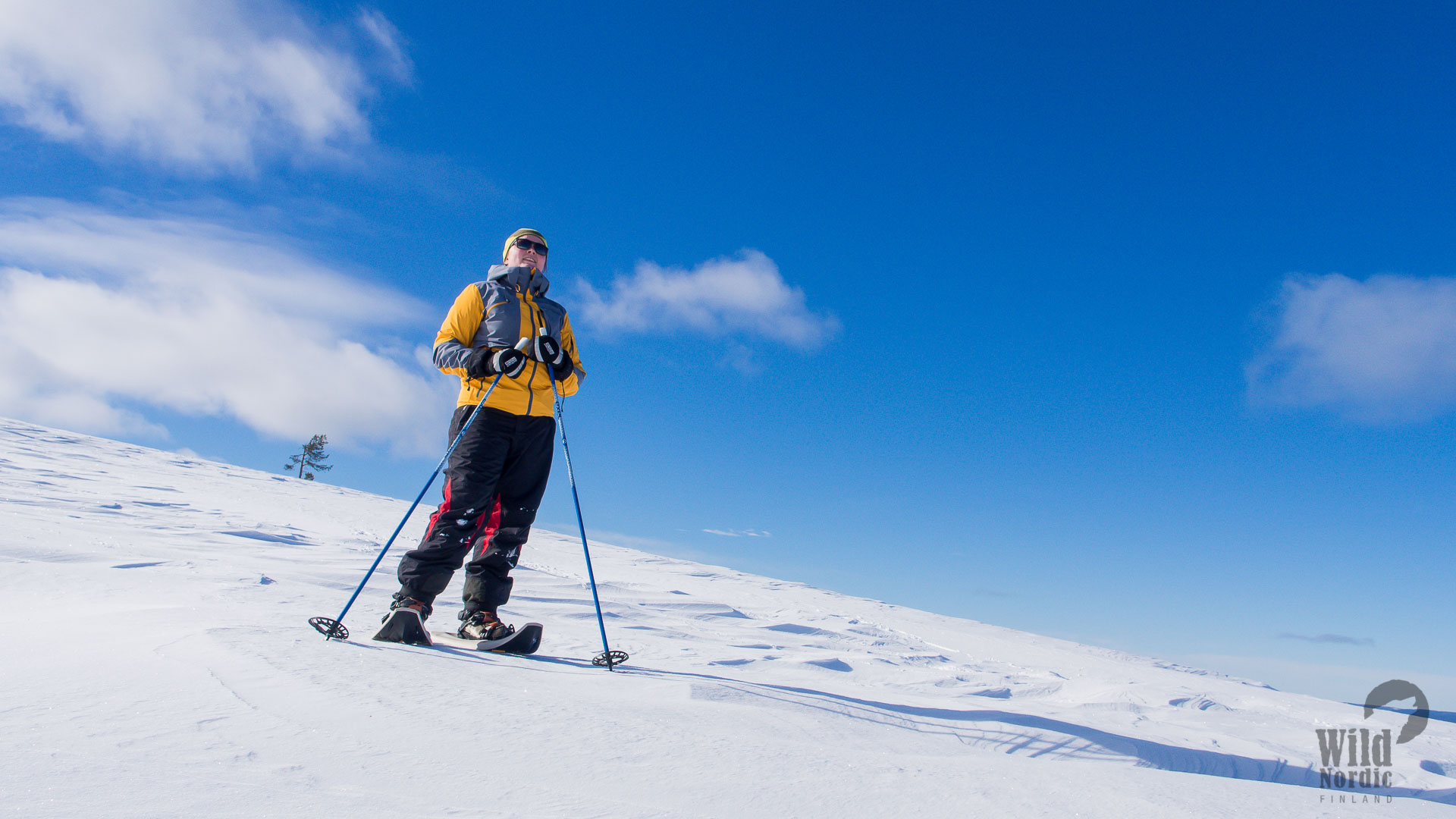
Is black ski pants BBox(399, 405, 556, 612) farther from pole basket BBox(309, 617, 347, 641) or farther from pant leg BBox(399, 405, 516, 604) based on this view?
pole basket BBox(309, 617, 347, 641)

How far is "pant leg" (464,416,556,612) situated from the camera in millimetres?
3295

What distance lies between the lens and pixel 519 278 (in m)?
3.57

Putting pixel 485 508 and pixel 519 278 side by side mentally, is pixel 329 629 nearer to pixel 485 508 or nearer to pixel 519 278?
pixel 485 508

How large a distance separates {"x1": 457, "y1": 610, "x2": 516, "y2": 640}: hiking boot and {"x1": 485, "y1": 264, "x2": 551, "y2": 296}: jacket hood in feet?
5.28

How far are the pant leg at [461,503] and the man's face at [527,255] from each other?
88cm

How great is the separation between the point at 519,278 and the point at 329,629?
1859mm

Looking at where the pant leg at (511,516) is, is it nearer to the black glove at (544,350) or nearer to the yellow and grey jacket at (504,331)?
the yellow and grey jacket at (504,331)

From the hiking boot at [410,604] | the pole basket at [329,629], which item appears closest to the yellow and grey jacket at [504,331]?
the hiking boot at [410,604]

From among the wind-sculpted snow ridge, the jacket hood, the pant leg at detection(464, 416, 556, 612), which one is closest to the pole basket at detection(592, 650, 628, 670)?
the wind-sculpted snow ridge

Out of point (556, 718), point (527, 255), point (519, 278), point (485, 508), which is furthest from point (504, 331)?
point (556, 718)

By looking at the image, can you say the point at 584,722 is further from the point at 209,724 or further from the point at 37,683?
the point at 37,683

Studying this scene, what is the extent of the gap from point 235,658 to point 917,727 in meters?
1.97

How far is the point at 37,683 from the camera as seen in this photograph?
1.46 m

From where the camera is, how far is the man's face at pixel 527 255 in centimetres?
374
